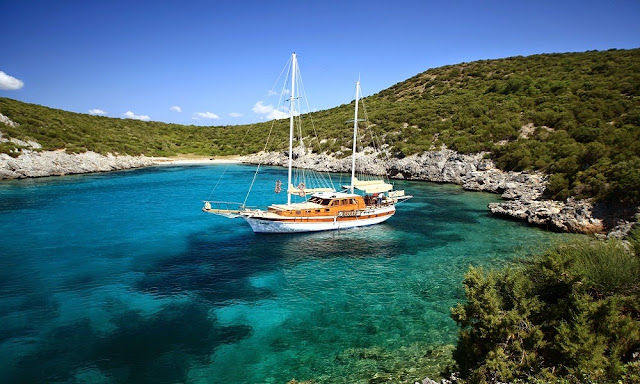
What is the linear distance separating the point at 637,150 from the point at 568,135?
17769 mm

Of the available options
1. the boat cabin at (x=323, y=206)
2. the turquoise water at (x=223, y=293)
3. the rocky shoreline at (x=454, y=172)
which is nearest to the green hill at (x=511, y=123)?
the rocky shoreline at (x=454, y=172)

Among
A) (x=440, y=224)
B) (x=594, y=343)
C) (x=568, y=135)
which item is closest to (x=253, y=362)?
(x=594, y=343)

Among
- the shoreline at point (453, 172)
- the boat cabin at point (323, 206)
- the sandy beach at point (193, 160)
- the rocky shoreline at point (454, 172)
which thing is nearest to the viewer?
the shoreline at point (453, 172)

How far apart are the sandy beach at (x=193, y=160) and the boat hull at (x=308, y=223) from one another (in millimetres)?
72618

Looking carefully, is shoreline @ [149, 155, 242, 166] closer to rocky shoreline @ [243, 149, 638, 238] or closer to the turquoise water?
rocky shoreline @ [243, 149, 638, 238]

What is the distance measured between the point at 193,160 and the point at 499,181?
80423mm

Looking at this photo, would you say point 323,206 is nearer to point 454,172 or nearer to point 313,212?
point 313,212

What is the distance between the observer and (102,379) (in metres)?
12.1

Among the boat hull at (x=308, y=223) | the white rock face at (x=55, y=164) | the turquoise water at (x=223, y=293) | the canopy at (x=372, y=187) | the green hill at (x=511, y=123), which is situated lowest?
the turquoise water at (x=223, y=293)

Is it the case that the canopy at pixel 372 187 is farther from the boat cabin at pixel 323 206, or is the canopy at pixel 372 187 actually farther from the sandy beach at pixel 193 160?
the sandy beach at pixel 193 160

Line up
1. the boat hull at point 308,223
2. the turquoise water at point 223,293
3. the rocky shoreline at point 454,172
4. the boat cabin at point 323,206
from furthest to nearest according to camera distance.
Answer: the boat cabin at point 323,206, the boat hull at point 308,223, the rocky shoreline at point 454,172, the turquoise water at point 223,293

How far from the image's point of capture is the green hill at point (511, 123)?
120 ft

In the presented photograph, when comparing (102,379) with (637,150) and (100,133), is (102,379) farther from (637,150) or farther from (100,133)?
(100,133)

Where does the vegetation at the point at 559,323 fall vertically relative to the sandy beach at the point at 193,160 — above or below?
below
